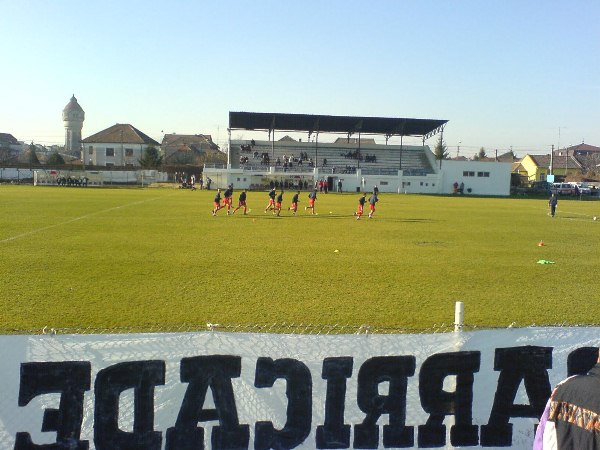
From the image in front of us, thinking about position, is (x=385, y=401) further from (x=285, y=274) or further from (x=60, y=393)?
(x=285, y=274)

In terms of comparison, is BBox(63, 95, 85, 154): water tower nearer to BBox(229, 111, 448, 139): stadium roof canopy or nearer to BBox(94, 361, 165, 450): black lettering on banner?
BBox(229, 111, 448, 139): stadium roof canopy

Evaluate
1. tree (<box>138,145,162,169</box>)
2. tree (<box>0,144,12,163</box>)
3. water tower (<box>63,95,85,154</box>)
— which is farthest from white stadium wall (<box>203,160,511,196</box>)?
water tower (<box>63,95,85,154</box>)

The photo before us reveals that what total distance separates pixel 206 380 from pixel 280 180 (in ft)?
203

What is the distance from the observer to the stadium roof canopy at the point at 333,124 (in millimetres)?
65938

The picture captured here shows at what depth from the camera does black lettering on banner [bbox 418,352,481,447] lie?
4.67 metres

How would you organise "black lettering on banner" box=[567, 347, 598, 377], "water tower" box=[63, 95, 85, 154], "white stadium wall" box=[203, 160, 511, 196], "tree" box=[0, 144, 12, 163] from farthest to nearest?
"water tower" box=[63, 95, 85, 154], "tree" box=[0, 144, 12, 163], "white stadium wall" box=[203, 160, 511, 196], "black lettering on banner" box=[567, 347, 598, 377]

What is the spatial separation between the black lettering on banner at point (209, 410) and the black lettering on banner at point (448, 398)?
1.49 meters

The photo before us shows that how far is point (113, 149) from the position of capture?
97.2 meters

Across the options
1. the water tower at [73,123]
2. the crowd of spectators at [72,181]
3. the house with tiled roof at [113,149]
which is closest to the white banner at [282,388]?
the crowd of spectators at [72,181]

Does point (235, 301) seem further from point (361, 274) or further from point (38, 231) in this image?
point (38, 231)

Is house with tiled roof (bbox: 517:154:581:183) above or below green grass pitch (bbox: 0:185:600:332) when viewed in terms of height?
above

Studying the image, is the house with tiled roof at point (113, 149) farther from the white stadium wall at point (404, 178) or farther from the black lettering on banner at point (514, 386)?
the black lettering on banner at point (514, 386)

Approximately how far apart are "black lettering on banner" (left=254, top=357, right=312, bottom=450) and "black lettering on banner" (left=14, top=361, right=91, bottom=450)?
131 centimetres

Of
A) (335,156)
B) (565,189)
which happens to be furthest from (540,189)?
(335,156)
